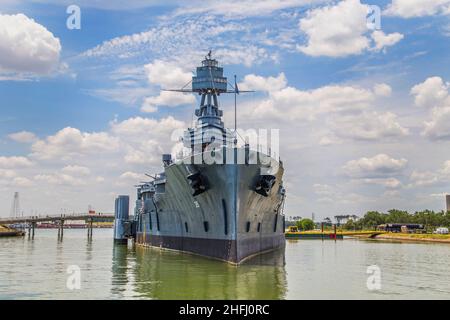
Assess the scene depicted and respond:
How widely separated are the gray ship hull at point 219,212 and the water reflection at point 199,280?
4.91 feet

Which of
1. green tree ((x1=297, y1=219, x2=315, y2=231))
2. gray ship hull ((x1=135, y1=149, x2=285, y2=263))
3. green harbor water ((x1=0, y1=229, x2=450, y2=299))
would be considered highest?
gray ship hull ((x1=135, y1=149, x2=285, y2=263))

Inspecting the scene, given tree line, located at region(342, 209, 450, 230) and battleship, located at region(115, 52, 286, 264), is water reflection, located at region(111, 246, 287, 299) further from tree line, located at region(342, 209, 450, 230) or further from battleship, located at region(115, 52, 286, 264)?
tree line, located at region(342, 209, 450, 230)

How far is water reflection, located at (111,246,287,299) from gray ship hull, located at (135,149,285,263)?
4.91ft

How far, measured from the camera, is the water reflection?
62.4 ft

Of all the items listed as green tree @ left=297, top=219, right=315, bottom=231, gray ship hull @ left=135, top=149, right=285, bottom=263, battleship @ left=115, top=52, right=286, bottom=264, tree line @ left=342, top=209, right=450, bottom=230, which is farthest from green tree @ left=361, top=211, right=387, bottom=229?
gray ship hull @ left=135, top=149, right=285, bottom=263

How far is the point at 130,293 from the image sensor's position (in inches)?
752

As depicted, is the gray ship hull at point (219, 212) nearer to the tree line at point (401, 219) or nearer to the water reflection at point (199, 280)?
the water reflection at point (199, 280)

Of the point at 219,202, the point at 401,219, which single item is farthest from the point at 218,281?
the point at 401,219

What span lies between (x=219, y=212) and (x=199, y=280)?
6976mm

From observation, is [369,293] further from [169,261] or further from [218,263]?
[169,261]

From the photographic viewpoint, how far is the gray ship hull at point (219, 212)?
1081 inches

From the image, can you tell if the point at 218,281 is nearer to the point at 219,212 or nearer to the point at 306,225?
the point at 219,212

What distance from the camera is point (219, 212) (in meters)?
28.8
